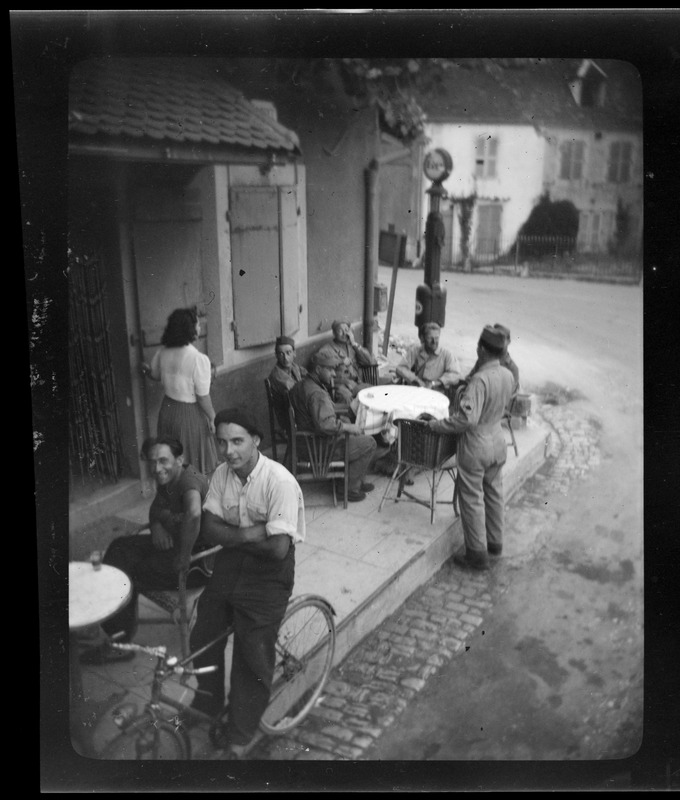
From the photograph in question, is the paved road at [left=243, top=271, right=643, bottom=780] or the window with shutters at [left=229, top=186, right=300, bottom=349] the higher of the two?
the window with shutters at [left=229, top=186, right=300, bottom=349]

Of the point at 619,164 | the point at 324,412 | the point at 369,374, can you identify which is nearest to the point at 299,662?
the point at 324,412

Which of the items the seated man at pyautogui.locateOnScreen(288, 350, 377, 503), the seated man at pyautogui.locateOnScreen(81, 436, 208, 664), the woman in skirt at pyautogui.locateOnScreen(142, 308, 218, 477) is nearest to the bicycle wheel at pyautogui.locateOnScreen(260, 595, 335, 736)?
the seated man at pyautogui.locateOnScreen(81, 436, 208, 664)

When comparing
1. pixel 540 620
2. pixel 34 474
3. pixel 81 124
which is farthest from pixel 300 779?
pixel 81 124

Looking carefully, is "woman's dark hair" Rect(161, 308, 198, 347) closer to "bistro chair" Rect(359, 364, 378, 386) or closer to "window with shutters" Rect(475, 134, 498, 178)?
"bistro chair" Rect(359, 364, 378, 386)

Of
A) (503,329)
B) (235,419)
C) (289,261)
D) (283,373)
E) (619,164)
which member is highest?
(619,164)

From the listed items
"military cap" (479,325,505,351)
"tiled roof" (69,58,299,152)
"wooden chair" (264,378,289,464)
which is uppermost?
"tiled roof" (69,58,299,152)

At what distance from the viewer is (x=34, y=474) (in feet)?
15.6

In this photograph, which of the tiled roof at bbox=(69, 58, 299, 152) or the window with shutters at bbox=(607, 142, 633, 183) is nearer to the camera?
the tiled roof at bbox=(69, 58, 299, 152)

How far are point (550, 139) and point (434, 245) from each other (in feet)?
3.00

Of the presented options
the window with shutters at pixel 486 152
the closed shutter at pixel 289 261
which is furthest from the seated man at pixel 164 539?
the window with shutters at pixel 486 152

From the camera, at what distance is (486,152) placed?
15.4 ft

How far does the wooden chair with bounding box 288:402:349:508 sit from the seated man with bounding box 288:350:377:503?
65mm

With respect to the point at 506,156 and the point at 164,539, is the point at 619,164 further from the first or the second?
the point at 164,539

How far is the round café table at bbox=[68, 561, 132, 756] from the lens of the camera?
452cm
